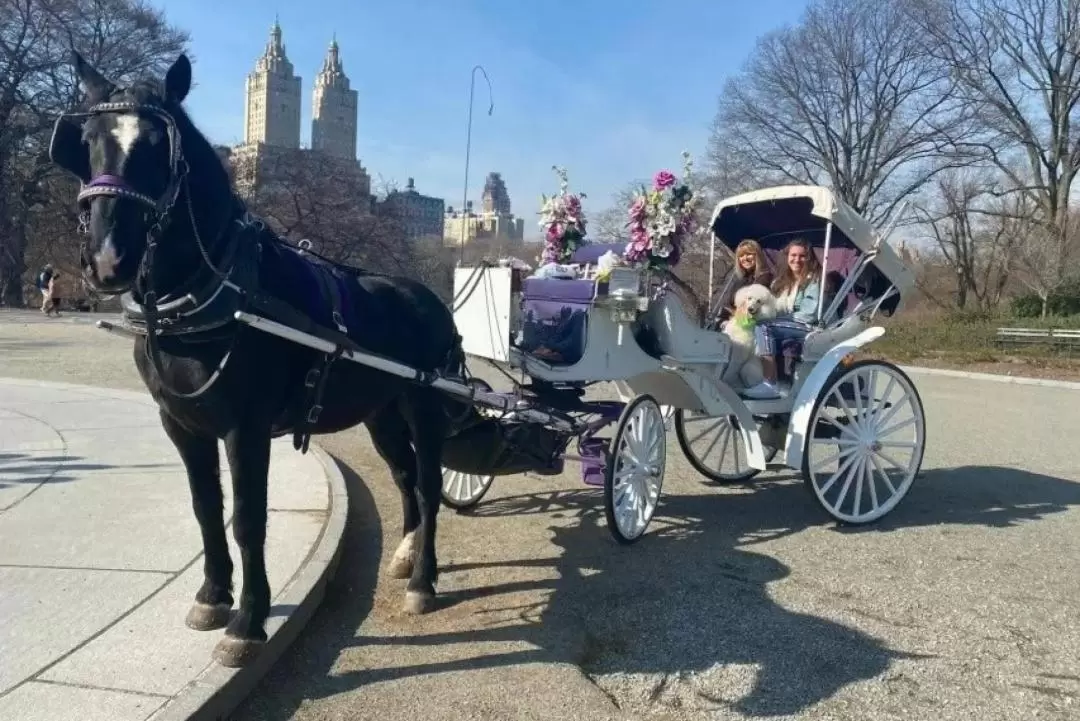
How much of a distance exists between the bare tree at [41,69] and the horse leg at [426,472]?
99.7ft

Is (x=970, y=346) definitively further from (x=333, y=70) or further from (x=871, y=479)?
(x=333, y=70)

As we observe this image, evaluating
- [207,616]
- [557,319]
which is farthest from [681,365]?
[207,616]

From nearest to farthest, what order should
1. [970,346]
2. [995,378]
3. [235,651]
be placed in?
[235,651], [995,378], [970,346]

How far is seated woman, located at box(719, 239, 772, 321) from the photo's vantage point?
7316 mm

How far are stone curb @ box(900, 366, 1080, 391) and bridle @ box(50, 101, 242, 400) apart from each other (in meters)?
19.6

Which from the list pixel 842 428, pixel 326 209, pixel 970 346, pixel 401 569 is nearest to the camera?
pixel 401 569

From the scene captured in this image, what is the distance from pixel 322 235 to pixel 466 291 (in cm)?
2560

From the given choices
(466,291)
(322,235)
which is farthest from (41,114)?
(466,291)

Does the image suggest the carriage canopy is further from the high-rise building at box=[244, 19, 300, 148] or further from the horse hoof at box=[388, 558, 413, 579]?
the high-rise building at box=[244, 19, 300, 148]

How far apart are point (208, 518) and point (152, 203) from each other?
147cm

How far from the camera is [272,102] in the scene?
84000mm

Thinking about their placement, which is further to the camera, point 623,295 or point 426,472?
point 623,295

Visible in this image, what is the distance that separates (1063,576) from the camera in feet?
16.9

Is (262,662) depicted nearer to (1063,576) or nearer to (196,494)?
(196,494)
